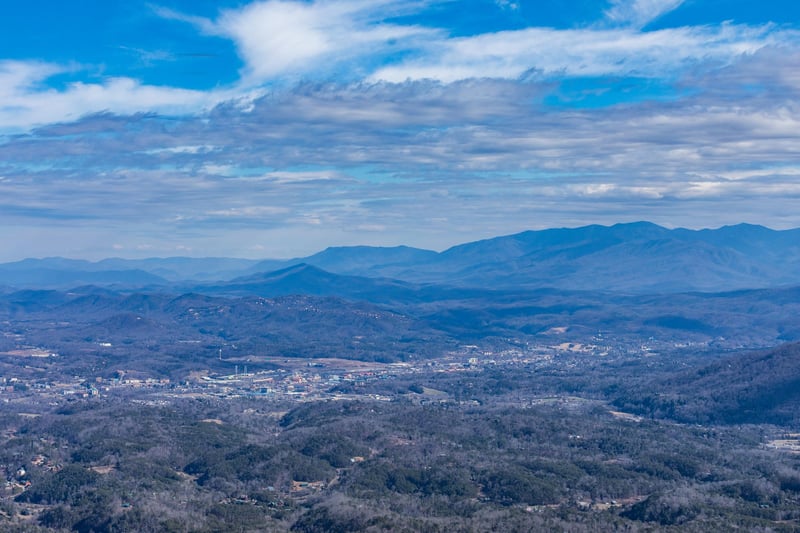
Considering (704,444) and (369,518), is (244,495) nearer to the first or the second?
(369,518)

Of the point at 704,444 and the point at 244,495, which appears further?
the point at 704,444

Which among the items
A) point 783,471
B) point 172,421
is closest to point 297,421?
point 172,421

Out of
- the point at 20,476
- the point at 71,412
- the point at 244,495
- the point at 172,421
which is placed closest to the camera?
the point at 244,495

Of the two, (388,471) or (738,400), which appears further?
(738,400)

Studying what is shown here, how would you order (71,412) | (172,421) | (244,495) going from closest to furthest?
(244,495) < (172,421) < (71,412)

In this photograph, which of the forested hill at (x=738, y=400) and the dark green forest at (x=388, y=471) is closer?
the dark green forest at (x=388, y=471)

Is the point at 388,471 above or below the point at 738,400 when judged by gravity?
below

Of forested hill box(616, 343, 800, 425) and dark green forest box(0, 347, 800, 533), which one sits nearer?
dark green forest box(0, 347, 800, 533)

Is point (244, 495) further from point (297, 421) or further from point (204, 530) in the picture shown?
point (297, 421)

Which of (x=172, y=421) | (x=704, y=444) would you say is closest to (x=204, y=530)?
(x=172, y=421)
